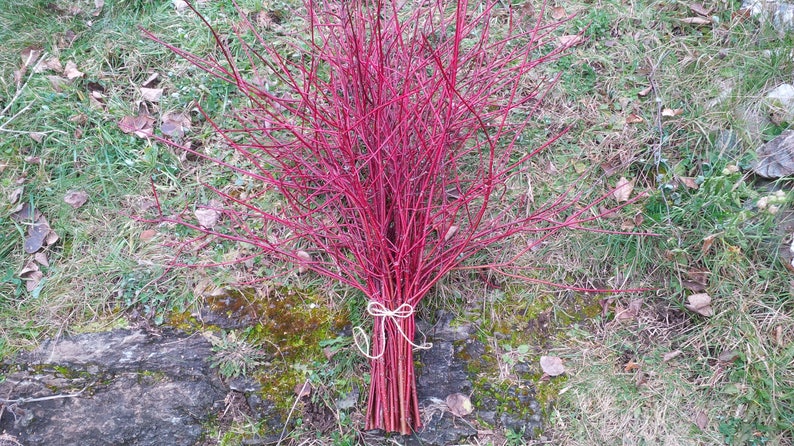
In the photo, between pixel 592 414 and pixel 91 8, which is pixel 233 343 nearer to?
pixel 592 414

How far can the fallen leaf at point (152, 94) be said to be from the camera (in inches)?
118

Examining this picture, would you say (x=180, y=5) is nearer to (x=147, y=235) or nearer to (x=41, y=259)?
(x=147, y=235)

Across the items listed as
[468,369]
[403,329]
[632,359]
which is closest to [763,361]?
[632,359]

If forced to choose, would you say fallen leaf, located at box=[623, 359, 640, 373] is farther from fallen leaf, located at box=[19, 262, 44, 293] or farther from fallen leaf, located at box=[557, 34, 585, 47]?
fallen leaf, located at box=[19, 262, 44, 293]

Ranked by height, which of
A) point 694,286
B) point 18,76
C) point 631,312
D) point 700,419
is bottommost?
point 700,419

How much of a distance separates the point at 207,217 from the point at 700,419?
8.47 ft

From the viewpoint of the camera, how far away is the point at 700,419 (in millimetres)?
2250

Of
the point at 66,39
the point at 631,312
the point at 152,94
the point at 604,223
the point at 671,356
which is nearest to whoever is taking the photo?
the point at 671,356

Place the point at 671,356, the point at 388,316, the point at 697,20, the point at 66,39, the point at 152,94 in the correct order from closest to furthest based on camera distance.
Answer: the point at 388,316
the point at 671,356
the point at 697,20
the point at 152,94
the point at 66,39

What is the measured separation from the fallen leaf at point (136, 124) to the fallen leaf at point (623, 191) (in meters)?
2.61

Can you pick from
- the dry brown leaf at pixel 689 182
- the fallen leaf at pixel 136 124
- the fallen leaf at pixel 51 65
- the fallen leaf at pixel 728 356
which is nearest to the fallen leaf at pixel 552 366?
the fallen leaf at pixel 728 356

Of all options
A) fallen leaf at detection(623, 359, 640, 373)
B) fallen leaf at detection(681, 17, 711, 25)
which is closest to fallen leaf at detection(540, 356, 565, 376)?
fallen leaf at detection(623, 359, 640, 373)

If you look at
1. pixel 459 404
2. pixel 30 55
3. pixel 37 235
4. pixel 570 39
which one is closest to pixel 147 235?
pixel 37 235

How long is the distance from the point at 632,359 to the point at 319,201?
173 cm
